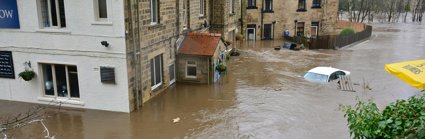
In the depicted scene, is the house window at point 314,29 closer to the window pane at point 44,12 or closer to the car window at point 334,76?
the car window at point 334,76

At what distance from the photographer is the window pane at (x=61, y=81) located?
49.9ft

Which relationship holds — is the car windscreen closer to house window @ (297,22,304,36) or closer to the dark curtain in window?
the dark curtain in window

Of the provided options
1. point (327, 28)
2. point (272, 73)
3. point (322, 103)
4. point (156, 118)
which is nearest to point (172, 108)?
point (156, 118)

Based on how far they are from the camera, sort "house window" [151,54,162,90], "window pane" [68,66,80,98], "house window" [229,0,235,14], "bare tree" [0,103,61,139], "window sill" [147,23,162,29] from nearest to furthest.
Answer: "bare tree" [0,103,61,139]
"window pane" [68,66,80,98]
"window sill" [147,23,162,29]
"house window" [151,54,162,90]
"house window" [229,0,235,14]

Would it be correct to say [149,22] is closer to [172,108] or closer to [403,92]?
[172,108]

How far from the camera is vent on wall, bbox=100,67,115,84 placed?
46.8 ft

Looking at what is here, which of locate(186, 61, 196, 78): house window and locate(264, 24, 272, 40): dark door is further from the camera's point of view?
locate(264, 24, 272, 40): dark door

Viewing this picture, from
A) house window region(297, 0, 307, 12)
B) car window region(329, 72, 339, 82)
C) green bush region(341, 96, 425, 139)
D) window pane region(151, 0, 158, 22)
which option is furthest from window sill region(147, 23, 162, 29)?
house window region(297, 0, 307, 12)

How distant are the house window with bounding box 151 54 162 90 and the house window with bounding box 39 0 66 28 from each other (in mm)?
4194

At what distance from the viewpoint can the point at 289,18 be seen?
39.9 metres

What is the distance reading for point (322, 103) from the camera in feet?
54.1

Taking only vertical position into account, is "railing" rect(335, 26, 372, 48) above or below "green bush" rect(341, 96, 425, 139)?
below

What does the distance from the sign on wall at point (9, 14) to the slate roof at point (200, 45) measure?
7690 millimetres

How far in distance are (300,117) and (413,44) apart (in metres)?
28.5
